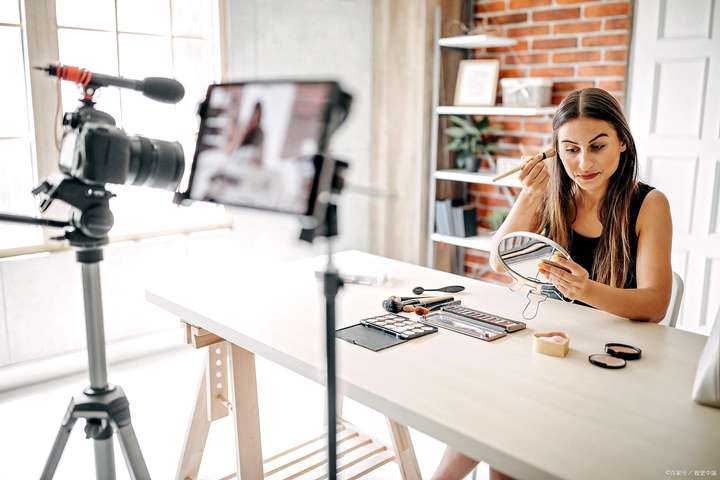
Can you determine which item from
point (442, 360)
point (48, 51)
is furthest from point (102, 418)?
point (48, 51)

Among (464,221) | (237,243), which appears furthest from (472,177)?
(237,243)

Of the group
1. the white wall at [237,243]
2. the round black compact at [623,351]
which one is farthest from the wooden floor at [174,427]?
the round black compact at [623,351]

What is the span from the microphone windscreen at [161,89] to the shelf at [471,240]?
2532mm

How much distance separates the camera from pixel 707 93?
9.41ft

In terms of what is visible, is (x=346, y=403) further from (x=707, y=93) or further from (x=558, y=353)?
(x=707, y=93)

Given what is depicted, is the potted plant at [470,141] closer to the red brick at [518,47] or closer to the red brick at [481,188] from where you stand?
the red brick at [481,188]

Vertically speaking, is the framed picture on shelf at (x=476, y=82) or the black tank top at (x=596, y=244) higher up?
the framed picture on shelf at (x=476, y=82)

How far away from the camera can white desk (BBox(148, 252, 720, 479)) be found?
96 cm

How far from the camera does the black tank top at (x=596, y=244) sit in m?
1.75

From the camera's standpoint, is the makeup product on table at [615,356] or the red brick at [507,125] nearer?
the makeup product on table at [615,356]

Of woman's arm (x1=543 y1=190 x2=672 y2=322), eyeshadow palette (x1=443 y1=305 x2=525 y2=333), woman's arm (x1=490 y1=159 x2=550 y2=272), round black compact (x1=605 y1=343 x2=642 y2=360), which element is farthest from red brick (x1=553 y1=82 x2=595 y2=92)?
round black compact (x1=605 y1=343 x2=642 y2=360)

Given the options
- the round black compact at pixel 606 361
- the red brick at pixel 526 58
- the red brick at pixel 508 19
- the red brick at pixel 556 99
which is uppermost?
the red brick at pixel 508 19

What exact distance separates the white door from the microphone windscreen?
260 centimetres

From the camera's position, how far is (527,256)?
1.52 meters
